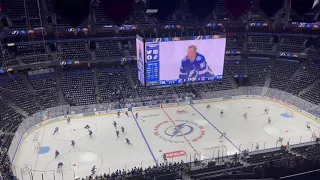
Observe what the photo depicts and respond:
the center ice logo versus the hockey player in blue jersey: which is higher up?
the hockey player in blue jersey

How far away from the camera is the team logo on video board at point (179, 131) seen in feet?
85.2

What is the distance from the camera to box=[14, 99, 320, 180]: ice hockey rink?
22.2 metres

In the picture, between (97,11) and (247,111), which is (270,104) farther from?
(97,11)

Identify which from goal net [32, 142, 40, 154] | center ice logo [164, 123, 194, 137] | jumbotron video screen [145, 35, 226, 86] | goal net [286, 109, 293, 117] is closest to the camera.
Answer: goal net [32, 142, 40, 154]

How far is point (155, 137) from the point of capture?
2614 cm

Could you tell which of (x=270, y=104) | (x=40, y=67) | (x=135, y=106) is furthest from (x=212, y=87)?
(x=40, y=67)

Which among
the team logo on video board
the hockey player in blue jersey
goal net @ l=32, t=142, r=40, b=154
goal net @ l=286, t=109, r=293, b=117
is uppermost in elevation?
the hockey player in blue jersey

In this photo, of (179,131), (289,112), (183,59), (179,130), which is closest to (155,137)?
(179,131)

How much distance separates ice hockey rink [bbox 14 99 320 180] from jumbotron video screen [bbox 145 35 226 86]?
4.06 metres

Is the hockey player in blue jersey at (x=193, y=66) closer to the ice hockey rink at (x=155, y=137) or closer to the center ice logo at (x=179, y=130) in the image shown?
the ice hockey rink at (x=155, y=137)

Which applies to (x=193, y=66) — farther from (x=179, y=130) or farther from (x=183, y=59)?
(x=179, y=130)

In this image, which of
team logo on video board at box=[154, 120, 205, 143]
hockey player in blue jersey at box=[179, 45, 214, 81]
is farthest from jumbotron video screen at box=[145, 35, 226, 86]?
team logo on video board at box=[154, 120, 205, 143]

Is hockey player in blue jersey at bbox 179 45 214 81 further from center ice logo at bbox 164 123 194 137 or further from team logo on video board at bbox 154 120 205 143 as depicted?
center ice logo at bbox 164 123 194 137

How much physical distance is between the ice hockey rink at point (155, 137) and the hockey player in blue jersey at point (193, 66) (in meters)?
4.23
